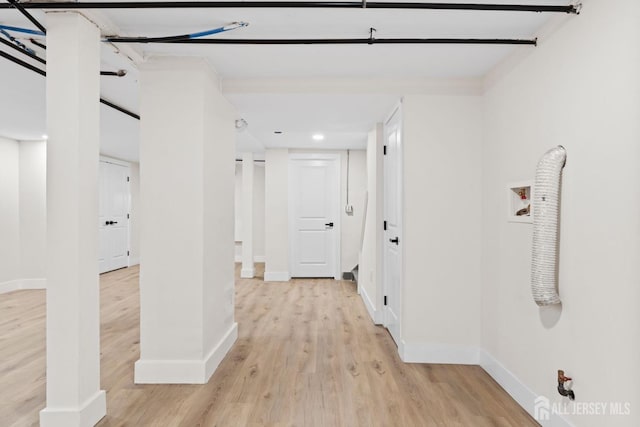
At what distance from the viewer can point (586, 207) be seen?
183cm

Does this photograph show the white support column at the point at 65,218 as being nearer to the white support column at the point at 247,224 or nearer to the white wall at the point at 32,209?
the white support column at the point at 247,224

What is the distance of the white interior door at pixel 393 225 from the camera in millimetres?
3334

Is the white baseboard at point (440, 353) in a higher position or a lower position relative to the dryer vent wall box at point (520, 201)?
lower

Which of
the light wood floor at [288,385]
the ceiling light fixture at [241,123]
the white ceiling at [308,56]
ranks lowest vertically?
the light wood floor at [288,385]

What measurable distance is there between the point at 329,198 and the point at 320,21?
4.55 m

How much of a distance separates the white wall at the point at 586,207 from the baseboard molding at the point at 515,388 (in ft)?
0.19

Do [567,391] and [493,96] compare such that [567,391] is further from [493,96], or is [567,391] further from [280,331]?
[280,331]

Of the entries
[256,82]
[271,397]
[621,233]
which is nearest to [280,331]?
[271,397]

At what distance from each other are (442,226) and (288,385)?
5.49ft

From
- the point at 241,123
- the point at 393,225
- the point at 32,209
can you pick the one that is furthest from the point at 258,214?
the point at 393,225

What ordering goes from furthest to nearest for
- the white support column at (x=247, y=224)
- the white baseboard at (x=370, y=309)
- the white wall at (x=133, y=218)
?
the white wall at (x=133, y=218) → the white support column at (x=247, y=224) → the white baseboard at (x=370, y=309)

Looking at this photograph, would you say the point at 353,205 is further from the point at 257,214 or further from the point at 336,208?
the point at 257,214

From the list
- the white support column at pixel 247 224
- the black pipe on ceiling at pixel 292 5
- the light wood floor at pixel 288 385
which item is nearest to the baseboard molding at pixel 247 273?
the white support column at pixel 247 224

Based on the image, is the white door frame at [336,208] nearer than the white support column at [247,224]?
Yes
